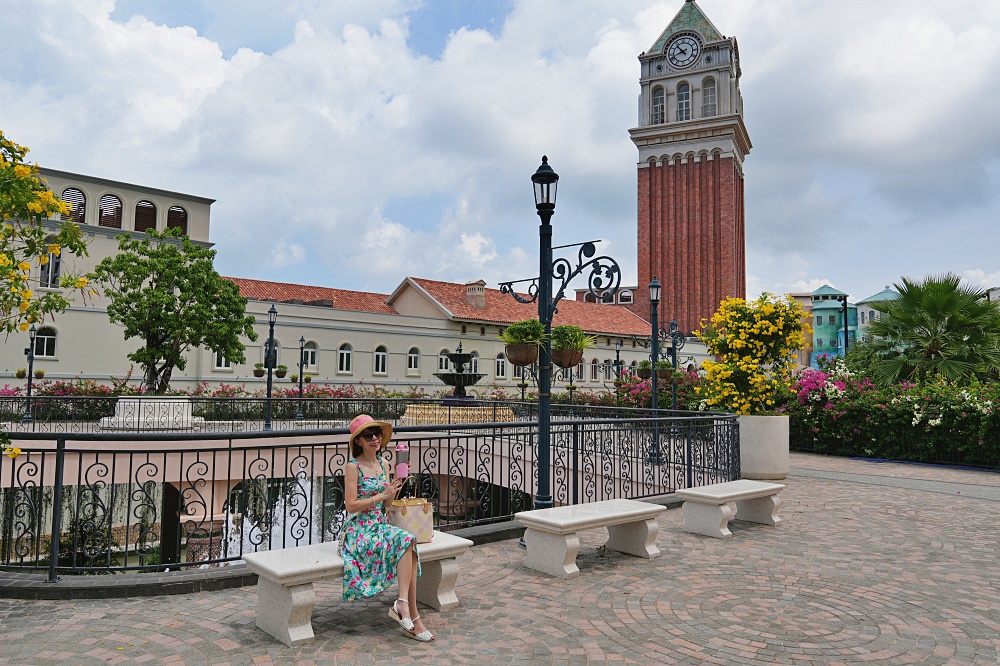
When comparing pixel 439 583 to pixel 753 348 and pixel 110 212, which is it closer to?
pixel 753 348

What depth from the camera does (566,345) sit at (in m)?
10.2

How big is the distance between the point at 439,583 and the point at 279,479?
1105 cm

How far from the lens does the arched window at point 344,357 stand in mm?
37156

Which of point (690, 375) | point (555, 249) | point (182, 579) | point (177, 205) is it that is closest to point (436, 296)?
point (177, 205)

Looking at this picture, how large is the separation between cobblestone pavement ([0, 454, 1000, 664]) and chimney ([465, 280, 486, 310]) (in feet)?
126

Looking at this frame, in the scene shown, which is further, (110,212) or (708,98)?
(708,98)

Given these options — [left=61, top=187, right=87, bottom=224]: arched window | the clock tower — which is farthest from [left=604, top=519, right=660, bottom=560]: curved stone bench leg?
the clock tower

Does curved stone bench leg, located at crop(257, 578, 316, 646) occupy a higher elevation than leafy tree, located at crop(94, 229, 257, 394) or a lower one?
lower

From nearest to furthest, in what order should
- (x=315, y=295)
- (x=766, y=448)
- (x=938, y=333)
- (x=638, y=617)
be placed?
(x=638, y=617) < (x=766, y=448) < (x=938, y=333) < (x=315, y=295)

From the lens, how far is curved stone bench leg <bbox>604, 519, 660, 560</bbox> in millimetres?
7152

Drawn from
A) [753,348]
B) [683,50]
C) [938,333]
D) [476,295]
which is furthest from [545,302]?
[683,50]

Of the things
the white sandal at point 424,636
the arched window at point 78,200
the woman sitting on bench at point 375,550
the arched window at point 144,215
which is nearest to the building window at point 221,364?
the arched window at point 144,215

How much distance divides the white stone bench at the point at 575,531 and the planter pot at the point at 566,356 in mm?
3040

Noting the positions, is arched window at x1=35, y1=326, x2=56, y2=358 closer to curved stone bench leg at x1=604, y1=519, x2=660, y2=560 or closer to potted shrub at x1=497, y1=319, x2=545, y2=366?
potted shrub at x1=497, y1=319, x2=545, y2=366
